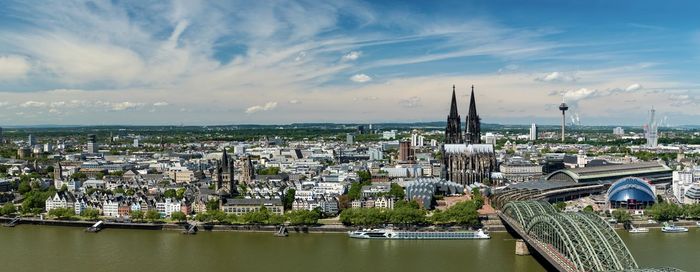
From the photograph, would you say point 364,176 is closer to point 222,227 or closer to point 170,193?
point 170,193

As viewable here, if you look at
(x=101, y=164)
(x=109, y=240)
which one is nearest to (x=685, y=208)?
(x=109, y=240)

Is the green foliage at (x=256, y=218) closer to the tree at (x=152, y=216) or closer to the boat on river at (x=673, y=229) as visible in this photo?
the tree at (x=152, y=216)

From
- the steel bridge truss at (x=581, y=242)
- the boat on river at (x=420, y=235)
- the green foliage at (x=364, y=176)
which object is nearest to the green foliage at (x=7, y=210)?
the boat on river at (x=420, y=235)

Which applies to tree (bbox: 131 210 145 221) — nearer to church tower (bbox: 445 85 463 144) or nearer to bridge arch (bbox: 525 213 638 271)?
bridge arch (bbox: 525 213 638 271)

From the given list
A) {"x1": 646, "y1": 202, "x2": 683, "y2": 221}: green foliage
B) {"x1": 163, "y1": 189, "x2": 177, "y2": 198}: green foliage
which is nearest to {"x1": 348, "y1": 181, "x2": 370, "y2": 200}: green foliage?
{"x1": 163, "y1": 189, "x2": 177, "y2": 198}: green foliage

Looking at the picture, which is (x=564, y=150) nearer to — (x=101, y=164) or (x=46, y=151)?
(x=101, y=164)

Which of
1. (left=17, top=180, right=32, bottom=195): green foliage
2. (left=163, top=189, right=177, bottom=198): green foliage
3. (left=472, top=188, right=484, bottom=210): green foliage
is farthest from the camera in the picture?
(left=17, top=180, right=32, bottom=195): green foliage

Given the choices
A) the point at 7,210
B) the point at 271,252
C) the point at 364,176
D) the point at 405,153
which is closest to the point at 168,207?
the point at 7,210
